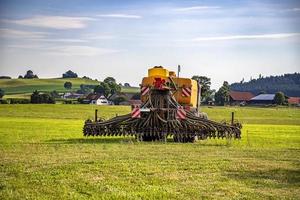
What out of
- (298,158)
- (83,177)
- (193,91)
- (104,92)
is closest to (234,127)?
(193,91)

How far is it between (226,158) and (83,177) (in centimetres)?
584

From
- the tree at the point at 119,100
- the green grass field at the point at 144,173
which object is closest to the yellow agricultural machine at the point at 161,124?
the green grass field at the point at 144,173

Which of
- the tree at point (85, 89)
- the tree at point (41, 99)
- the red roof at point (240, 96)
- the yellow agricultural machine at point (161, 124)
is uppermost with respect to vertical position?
the tree at point (85, 89)

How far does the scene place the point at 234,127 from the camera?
23719mm

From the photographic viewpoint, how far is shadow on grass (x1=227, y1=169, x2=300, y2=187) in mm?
12029

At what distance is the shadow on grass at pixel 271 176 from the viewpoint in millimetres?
12029

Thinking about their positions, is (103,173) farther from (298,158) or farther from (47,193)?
(298,158)

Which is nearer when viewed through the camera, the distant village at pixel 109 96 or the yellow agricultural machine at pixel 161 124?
the yellow agricultural machine at pixel 161 124

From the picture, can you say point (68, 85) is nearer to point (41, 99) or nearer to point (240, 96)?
point (240, 96)

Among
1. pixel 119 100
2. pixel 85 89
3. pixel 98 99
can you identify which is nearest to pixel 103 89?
pixel 98 99

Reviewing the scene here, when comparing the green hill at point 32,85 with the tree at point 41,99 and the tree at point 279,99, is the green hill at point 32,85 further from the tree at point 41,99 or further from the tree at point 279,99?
the tree at point 279,99

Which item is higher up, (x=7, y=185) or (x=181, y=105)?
(x=181, y=105)

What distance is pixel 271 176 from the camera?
1284cm

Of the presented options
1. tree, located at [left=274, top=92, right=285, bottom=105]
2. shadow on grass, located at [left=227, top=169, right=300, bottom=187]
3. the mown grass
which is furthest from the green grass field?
tree, located at [left=274, top=92, right=285, bottom=105]
